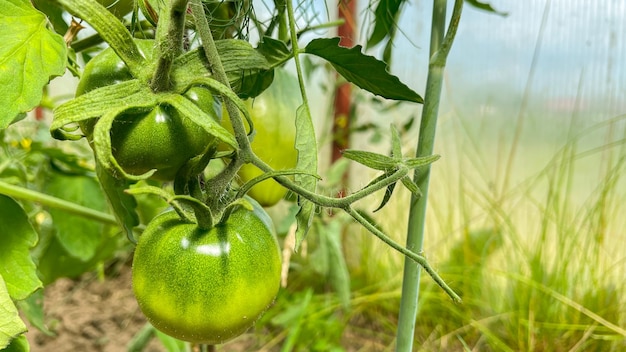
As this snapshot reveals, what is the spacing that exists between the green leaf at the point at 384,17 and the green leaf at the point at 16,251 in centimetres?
29

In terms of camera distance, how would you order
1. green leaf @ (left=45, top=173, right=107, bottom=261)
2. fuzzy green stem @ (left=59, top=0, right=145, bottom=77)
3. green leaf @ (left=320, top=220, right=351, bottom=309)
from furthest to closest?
green leaf @ (left=320, top=220, right=351, bottom=309), green leaf @ (left=45, top=173, right=107, bottom=261), fuzzy green stem @ (left=59, top=0, right=145, bottom=77)

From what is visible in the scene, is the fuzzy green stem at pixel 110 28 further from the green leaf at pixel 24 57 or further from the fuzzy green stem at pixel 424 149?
the fuzzy green stem at pixel 424 149

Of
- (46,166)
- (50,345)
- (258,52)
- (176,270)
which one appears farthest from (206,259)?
(50,345)

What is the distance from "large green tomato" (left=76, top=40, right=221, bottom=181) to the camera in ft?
0.79

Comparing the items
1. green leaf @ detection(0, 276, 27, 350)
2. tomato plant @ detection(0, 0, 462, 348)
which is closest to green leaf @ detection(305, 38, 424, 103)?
tomato plant @ detection(0, 0, 462, 348)

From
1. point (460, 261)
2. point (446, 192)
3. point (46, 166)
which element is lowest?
point (460, 261)

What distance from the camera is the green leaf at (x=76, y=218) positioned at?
1.92 feet

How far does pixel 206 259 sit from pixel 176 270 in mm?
15

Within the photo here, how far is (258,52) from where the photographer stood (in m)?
0.31

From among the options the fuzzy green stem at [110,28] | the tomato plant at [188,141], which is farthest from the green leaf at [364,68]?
the fuzzy green stem at [110,28]

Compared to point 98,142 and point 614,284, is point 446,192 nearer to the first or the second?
point 614,284

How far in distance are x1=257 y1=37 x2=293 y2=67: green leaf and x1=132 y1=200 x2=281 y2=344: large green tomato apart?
0.10 m

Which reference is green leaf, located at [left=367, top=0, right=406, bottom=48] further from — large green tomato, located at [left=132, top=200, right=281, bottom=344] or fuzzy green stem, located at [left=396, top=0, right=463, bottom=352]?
large green tomato, located at [left=132, top=200, right=281, bottom=344]

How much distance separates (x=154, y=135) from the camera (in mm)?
241
